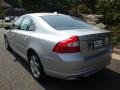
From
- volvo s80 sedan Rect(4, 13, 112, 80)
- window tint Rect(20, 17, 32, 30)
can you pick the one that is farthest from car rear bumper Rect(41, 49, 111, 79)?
window tint Rect(20, 17, 32, 30)

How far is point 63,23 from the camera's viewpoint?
5453 millimetres

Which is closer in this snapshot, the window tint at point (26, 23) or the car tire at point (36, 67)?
the car tire at point (36, 67)

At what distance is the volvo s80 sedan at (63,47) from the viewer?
4.43m

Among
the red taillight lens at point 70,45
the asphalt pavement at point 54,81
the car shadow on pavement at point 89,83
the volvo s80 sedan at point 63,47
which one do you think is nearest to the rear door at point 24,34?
the volvo s80 sedan at point 63,47

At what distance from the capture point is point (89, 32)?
480cm

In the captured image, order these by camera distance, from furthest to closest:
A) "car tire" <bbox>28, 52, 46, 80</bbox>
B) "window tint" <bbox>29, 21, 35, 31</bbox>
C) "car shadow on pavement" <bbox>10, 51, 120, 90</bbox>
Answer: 1. "window tint" <bbox>29, 21, 35, 31</bbox>
2. "car tire" <bbox>28, 52, 46, 80</bbox>
3. "car shadow on pavement" <bbox>10, 51, 120, 90</bbox>

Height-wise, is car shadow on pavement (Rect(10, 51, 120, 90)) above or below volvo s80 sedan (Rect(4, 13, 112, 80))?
below

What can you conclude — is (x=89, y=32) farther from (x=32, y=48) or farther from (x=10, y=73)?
(x=10, y=73)

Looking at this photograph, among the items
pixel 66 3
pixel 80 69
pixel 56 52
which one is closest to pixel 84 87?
pixel 80 69

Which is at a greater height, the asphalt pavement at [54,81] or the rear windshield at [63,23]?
the rear windshield at [63,23]

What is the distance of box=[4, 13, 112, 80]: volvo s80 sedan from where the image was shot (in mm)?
4430

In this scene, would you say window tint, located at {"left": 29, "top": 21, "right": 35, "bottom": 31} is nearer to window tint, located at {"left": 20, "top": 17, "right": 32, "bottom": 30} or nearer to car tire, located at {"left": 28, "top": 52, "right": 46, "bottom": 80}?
window tint, located at {"left": 20, "top": 17, "right": 32, "bottom": 30}

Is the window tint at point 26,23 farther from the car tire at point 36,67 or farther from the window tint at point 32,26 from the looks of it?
the car tire at point 36,67

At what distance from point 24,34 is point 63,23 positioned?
1.10 meters
